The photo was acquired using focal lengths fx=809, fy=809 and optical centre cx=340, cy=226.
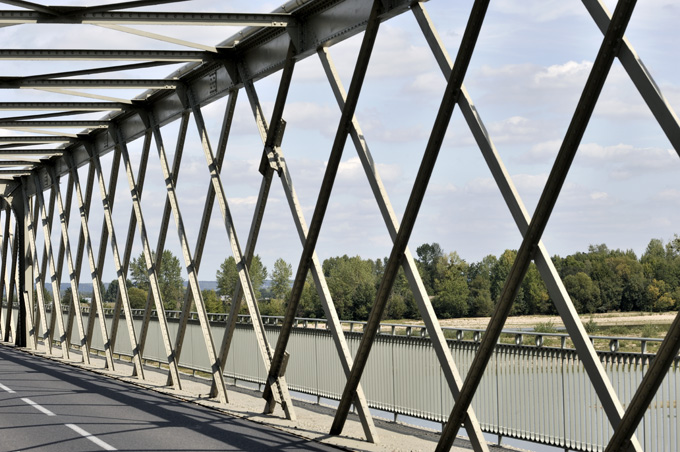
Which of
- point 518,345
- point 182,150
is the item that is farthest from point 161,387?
point 518,345

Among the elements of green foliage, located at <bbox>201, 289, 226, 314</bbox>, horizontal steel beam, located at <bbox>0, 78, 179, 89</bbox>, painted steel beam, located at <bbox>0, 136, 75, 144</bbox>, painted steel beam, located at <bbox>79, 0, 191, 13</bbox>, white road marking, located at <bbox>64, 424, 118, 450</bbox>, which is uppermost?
painted steel beam, located at <bbox>0, 136, 75, 144</bbox>

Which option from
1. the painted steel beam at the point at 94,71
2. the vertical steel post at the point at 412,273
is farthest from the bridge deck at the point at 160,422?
the painted steel beam at the point at 94,71

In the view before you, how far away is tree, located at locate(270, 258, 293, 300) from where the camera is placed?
122188 mm

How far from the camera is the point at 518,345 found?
35.1 ft

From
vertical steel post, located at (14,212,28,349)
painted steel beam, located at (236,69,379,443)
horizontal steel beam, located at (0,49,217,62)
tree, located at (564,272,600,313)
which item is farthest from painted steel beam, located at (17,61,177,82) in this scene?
tree, located at (564,272,600,313)

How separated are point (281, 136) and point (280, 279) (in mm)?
110244

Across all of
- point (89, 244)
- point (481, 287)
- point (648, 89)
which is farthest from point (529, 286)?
point (648, 89)

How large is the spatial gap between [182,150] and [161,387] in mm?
5115

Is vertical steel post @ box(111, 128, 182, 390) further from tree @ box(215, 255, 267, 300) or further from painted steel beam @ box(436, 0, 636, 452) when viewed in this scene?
tree @ box(215, 255, 267, 300)

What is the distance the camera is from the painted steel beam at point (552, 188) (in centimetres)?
717

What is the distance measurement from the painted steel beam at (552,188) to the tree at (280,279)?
4425 inches

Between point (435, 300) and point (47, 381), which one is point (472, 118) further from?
point (435, 300)

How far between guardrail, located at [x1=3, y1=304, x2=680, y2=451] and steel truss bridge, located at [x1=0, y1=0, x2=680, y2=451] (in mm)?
1137

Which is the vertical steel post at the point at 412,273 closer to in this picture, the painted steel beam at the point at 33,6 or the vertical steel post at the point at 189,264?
the painted steel beam at the point at 33,6
